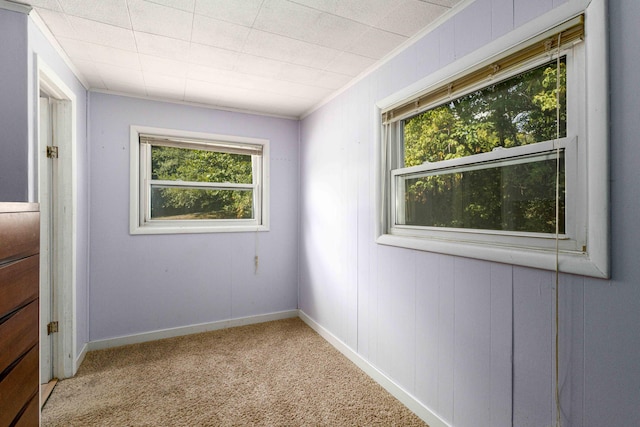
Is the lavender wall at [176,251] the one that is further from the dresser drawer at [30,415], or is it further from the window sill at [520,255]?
the window sill at [520,255]

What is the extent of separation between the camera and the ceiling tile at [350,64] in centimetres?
230

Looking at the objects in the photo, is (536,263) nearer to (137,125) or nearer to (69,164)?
(69,164)

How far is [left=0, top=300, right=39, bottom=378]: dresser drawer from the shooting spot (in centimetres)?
105

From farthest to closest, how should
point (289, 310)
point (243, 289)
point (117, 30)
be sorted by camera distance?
1. point (289, 310)
2. point (243, 289)
3. point (117, 30)

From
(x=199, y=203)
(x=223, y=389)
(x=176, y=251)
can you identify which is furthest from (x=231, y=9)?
(x=223, y=389)

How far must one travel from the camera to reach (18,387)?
1.16 meters

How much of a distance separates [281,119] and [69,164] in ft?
6.71

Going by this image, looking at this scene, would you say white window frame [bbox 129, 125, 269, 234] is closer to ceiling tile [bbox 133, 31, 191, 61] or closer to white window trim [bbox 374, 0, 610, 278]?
ceiling tile [bbox 133, 31, 191, 61]

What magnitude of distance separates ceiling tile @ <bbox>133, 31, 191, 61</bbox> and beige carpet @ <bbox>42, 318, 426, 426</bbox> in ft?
7.79

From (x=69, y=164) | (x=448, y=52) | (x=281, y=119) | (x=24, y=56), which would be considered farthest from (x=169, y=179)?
(x=448, y=52)

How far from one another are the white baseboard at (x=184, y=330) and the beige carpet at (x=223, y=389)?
8 centimetres

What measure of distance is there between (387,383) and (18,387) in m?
2.02

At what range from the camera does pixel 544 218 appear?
1430 millimetres

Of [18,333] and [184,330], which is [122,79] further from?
[184,330]
